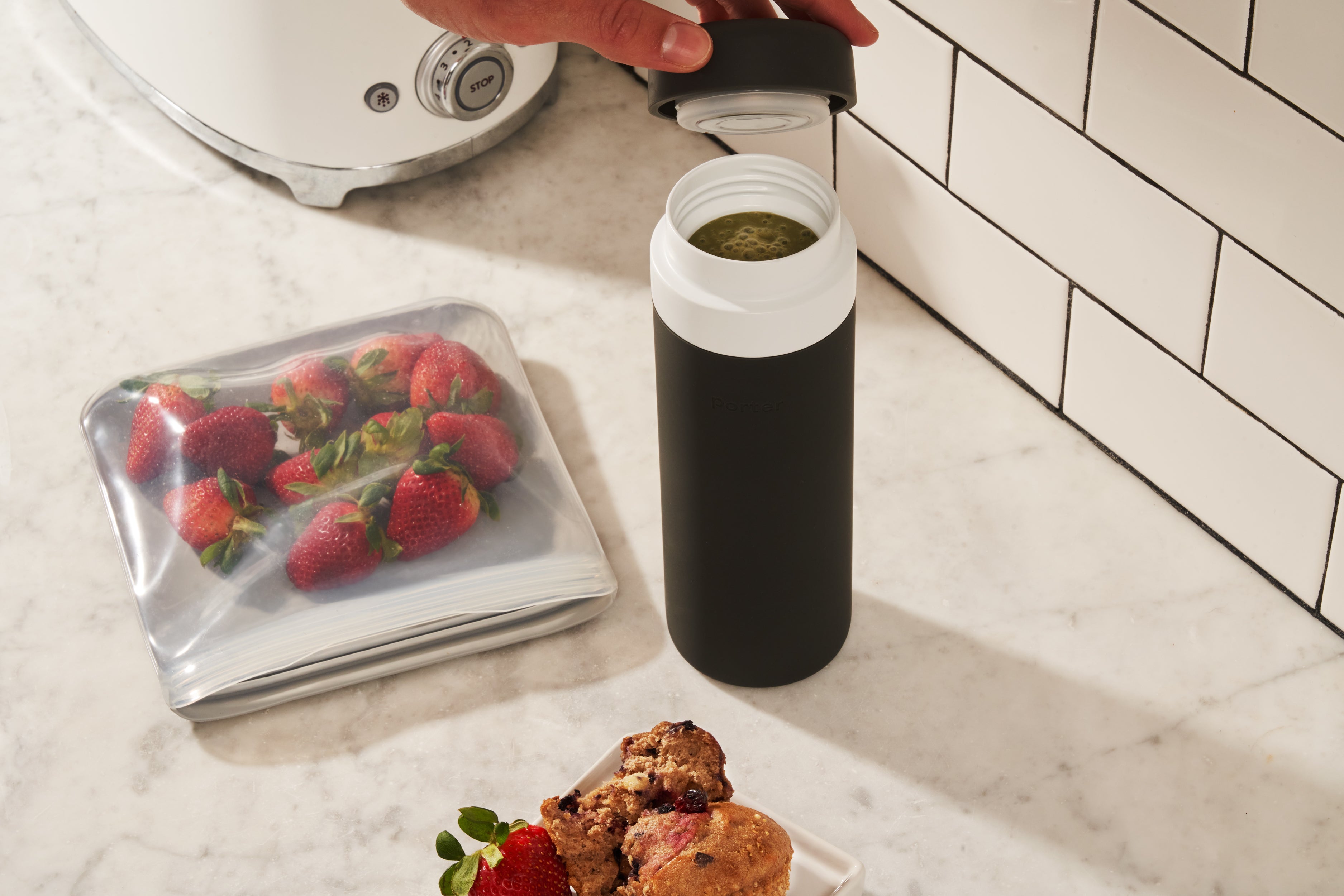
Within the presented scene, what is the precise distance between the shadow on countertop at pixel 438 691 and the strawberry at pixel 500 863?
0.49 feet

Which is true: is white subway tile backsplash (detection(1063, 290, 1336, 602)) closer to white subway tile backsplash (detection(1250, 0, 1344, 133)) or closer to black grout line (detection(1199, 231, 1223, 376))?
Result: black grout line (detection(1199, 231, 1223, 376))

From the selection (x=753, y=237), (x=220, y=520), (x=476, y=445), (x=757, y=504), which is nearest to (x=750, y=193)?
(x=753, y=237)

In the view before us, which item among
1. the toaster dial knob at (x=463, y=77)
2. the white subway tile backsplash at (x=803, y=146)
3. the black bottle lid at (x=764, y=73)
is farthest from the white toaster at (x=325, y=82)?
the black bottle lid at (x=764, y=73)

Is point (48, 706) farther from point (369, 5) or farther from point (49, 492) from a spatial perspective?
point (369, 5)

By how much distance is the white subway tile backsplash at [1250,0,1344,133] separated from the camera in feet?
1.77

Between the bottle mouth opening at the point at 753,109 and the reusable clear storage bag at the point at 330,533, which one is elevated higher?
the bottle mouth opening at the point at 753,109

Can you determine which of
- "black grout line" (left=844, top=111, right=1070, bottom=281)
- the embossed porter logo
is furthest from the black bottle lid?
"black grout line" (left=844, top=111, right=1070, bottom=281)

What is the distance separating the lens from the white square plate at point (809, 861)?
0.57 meters

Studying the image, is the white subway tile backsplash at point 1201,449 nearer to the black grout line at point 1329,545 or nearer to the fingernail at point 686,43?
the black grout line at point 1329,545

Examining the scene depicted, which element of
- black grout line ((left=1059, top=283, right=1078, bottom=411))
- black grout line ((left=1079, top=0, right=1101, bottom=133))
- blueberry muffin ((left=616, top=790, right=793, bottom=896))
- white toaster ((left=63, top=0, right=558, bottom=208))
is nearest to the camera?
blueberry muffin ((left=616, top=790, right=793, bottom=896))

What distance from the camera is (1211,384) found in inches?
26.9

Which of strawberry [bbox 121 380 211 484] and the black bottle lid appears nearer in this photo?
the black bottle lid

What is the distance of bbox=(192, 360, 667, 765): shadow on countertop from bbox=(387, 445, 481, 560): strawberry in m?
0.07

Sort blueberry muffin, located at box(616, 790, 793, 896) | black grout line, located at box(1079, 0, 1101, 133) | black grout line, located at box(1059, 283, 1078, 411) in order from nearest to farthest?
1. blueberry muffin, located at box(616, 790, 793, 896)
2. black grout line, located at box(1079, 0, 1101, 133)
3. black grout line, located at box(1059, 283, 1078, 411)
